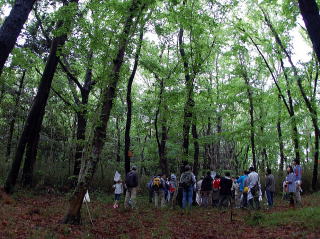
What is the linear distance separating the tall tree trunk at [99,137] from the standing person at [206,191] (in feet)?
25.6

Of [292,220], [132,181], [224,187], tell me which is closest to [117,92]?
[132,181]

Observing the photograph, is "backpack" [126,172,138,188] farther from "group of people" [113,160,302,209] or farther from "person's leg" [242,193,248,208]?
"person's leg" [242,193,248,208]

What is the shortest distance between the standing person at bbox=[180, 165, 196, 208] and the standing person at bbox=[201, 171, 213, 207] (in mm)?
1554

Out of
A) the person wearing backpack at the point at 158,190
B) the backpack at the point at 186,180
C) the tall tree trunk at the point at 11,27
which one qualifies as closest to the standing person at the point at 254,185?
the backpack at the point at 186,180

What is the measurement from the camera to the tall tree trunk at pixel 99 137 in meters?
8.99

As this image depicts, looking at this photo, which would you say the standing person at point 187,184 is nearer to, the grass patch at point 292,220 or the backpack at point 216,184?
the backpack at point 216,184

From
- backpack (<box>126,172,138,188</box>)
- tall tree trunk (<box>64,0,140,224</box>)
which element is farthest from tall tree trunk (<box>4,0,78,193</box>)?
tall tree trunk (<box>64,0,140,224</box>)

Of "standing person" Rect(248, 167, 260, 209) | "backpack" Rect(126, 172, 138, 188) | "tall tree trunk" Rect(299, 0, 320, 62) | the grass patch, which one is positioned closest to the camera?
"tall tree trunk" Rect(299, 0, 320, 62)

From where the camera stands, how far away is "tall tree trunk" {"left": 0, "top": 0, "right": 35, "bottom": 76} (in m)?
4.92

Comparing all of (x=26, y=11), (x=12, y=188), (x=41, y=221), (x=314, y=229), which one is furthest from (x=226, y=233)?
(x=12, y=188)

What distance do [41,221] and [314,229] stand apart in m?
7.69

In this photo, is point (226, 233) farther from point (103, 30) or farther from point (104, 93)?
point (103, 30)

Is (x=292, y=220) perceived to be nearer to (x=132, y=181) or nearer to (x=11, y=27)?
(x=132, y=181)

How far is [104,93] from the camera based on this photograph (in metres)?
10.3
